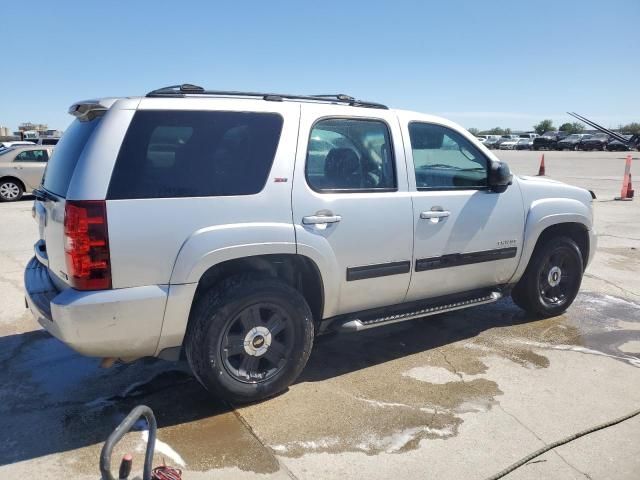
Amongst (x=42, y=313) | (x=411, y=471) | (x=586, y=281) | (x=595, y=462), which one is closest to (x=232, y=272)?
(x=42, y=313)

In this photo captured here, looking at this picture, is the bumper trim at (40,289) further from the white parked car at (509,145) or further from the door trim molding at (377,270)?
the white parked car at (509,145)

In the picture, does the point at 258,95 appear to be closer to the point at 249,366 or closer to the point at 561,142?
the point at 249,366

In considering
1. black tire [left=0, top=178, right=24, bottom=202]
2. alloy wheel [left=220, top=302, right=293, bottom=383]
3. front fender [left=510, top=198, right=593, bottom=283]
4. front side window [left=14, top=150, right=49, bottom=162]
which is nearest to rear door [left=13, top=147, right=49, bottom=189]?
front side window [left=14, top=150, right=49, bottom=162]

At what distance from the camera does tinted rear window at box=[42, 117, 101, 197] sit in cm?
312

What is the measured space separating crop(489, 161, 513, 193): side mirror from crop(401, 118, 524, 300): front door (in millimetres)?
63

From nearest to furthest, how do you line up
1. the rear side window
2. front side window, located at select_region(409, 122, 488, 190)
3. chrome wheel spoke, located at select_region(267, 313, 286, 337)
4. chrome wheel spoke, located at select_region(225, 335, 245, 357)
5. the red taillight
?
the red taillight
the rear side window
chrome wheel spoke, located at select_region(225, 335, 245, 357)
chrome wheel spoke, located at select_region(267, 313, 286, 337)
front side window, located at select_region(409, 122, 488, 190)

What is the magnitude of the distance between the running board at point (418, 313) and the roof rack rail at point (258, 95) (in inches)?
61.5

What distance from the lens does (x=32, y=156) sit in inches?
571

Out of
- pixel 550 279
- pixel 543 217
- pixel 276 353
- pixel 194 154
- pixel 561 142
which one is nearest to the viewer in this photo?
pixel 194 154

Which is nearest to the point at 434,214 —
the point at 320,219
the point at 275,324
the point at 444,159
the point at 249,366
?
the point at 444,159

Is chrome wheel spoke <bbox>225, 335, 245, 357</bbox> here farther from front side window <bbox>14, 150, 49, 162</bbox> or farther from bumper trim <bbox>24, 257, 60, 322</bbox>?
front side window <bbox>14, 150, 49, 162</bbox>

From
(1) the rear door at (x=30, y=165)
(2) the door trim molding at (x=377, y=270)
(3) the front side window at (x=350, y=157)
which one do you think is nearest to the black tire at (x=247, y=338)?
(2) the door trim molding at (x=377, y=270)

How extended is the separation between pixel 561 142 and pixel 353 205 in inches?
2152

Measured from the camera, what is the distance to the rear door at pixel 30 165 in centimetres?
1423
